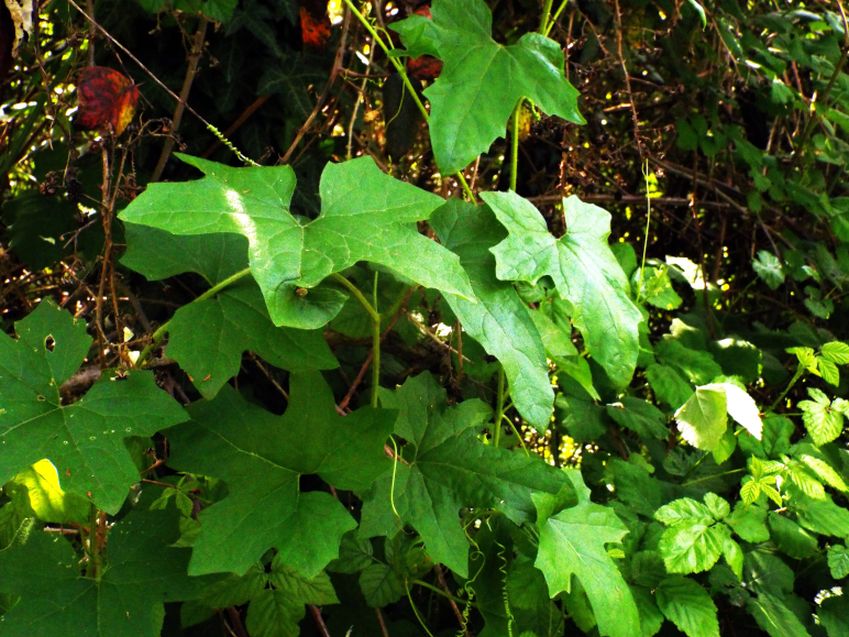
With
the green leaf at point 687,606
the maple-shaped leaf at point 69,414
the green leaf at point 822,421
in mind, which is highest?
the maple-shaped leaf at point 69,414

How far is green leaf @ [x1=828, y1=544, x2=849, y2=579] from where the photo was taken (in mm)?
1591

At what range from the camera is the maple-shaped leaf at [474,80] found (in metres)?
1.10

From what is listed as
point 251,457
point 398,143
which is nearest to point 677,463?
point 398,143

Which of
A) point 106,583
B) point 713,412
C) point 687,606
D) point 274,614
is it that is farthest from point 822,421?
point 106,583

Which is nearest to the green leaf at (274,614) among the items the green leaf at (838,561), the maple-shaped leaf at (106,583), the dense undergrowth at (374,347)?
the dense undergrowth at (374,347)

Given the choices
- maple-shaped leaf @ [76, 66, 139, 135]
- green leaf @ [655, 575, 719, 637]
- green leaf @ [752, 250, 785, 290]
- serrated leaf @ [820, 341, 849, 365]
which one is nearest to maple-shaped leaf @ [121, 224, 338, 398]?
maple-shaped leaf @ [76, 66, 139, 135]

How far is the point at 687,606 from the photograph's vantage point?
145 cm

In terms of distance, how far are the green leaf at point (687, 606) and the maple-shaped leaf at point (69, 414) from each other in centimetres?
89

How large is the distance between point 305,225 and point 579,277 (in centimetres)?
43

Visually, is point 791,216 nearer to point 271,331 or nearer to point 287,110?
point 287,110

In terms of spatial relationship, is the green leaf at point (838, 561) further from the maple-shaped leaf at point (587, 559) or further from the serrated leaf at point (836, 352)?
the maple-shaped leaf at point (587, 559)

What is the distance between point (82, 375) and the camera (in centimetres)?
135

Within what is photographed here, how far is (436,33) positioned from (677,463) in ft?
3.58

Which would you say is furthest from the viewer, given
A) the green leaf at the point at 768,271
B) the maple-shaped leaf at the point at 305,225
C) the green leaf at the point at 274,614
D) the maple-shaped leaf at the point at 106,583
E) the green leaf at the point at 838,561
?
the green leaf at the point at 768,271
